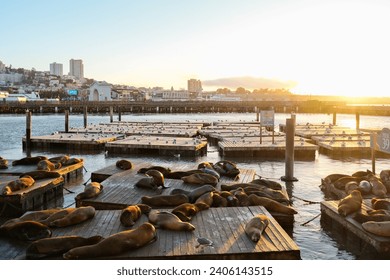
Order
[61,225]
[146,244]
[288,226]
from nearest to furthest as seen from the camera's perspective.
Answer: [146,244] → [61,225] → [288,226]

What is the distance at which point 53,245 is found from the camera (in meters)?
5.15

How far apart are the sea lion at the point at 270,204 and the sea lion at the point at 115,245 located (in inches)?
112

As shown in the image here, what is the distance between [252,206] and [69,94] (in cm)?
13491

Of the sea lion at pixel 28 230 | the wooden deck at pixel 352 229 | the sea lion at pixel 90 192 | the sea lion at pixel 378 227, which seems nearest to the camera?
the sea lion at pixel 28 230

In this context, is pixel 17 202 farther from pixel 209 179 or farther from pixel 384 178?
pixel 384 178

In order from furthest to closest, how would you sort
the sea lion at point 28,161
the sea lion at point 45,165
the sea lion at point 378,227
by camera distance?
the sea lion at point 28,161 < the sea lion at point 45,165 < the sea lion at point 378,227

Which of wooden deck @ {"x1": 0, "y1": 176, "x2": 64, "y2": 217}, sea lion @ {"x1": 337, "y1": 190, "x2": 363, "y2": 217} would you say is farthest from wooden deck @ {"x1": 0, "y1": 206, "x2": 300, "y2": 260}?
wooden deck @ {"x1": 0, "y1": 176, "x2": 64, "y2": 217}

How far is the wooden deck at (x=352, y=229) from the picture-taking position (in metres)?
6.09

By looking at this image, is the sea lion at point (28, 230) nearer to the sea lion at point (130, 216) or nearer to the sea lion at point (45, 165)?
the sea lion at point (130, 216)

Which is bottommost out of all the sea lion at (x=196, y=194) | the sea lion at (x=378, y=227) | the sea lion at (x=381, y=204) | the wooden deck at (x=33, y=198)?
the wooden deck at (x=33, y=198)

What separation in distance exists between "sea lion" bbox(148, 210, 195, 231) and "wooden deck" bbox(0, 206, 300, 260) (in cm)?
8

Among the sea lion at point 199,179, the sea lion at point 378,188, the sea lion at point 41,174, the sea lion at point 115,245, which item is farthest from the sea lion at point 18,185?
the sea lion at point 378,188

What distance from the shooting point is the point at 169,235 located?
18.8ft
